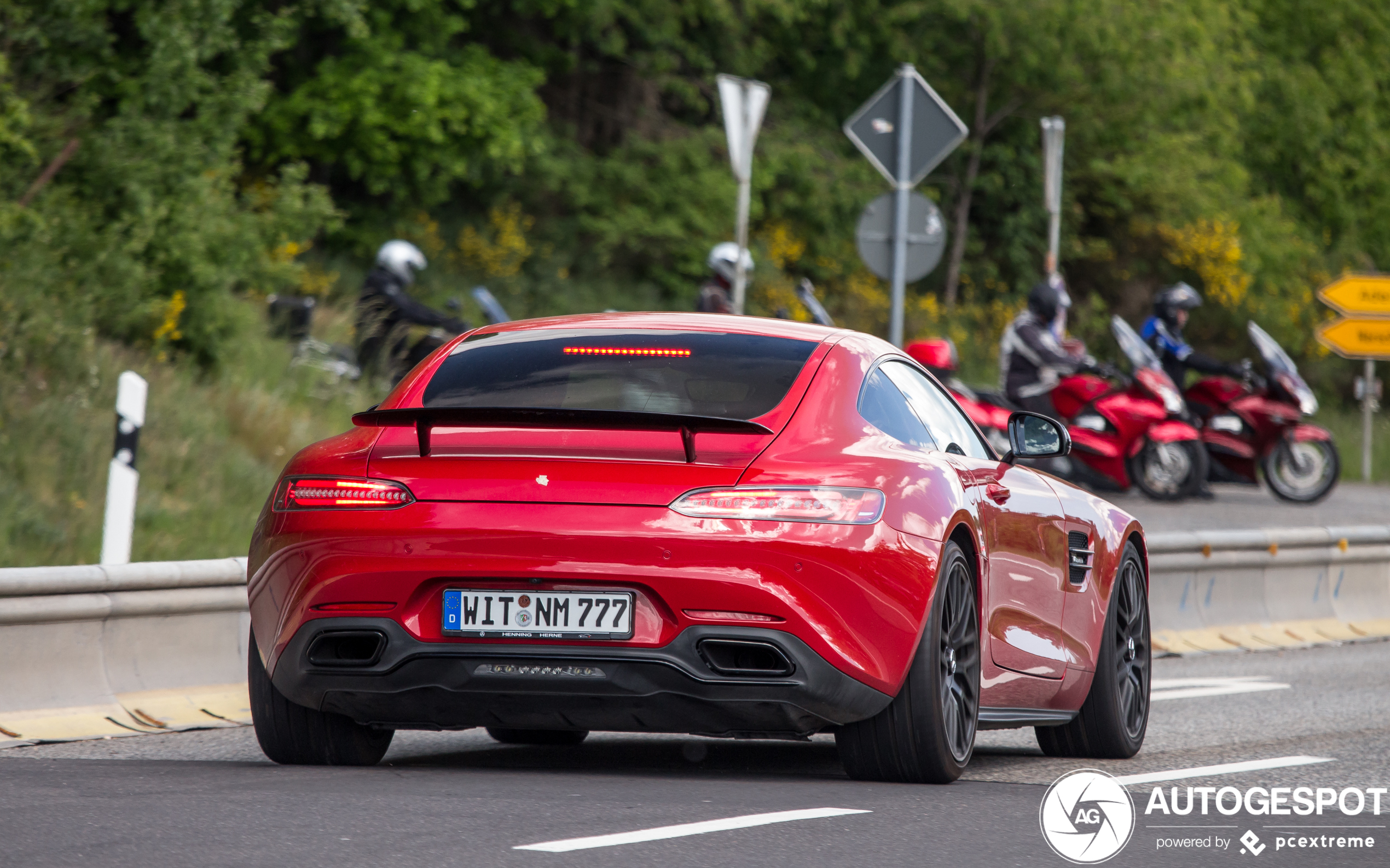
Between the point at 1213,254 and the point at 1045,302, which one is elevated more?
the point at 1045,302

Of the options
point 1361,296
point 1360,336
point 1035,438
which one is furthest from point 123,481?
point 1361,296

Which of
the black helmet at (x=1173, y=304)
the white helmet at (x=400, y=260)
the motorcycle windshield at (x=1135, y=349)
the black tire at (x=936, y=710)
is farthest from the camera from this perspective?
the black helmet at (x=1173, y=304)

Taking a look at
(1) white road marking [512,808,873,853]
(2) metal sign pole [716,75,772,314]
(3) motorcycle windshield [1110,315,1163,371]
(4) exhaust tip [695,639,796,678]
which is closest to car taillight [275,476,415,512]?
(4) exhaust tip [695,639,796,678]

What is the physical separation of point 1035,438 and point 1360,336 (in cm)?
2149

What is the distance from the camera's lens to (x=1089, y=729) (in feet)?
26.6

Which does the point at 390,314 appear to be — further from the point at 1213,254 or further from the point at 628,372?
the point at 1213,254

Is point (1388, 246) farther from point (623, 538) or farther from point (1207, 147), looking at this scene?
point (623, 538)

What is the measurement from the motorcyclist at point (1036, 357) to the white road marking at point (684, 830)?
14.9 meters

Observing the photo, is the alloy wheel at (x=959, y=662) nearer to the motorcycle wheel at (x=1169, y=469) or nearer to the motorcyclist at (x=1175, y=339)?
the motorcycle wheel at (x=1169, y=469)

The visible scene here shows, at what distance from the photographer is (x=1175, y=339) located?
22875 millimetres

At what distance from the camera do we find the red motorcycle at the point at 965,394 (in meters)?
18.1

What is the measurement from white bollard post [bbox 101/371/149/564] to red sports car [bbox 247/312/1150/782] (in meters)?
3.50

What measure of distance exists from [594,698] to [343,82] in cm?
2110

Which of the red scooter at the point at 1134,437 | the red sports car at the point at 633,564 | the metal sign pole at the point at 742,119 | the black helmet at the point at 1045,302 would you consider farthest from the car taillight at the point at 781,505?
the red scooter at the point at 1134,437
